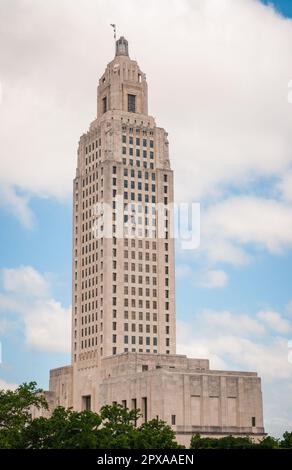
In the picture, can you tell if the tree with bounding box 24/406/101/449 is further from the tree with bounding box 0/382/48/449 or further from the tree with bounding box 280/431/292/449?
the tree with bounding box 280/431/292/449

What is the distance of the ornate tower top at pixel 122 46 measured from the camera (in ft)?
576

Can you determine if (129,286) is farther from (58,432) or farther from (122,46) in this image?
(58,432)

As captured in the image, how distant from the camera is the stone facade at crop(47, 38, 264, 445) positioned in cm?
13862

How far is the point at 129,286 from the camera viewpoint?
15900 cm

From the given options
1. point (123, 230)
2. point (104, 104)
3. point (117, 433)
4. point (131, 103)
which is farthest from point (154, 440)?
point (104, 104)

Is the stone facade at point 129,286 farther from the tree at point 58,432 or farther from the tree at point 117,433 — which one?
the tree at point 58,432

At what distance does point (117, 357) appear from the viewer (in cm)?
14662

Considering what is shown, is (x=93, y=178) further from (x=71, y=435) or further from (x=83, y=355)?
(x=71, y=435)

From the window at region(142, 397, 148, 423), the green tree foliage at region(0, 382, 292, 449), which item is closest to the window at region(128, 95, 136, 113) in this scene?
the window at region(142, 397, 148, 423)

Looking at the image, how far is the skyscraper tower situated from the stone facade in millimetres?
211

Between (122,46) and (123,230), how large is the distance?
144 ft
